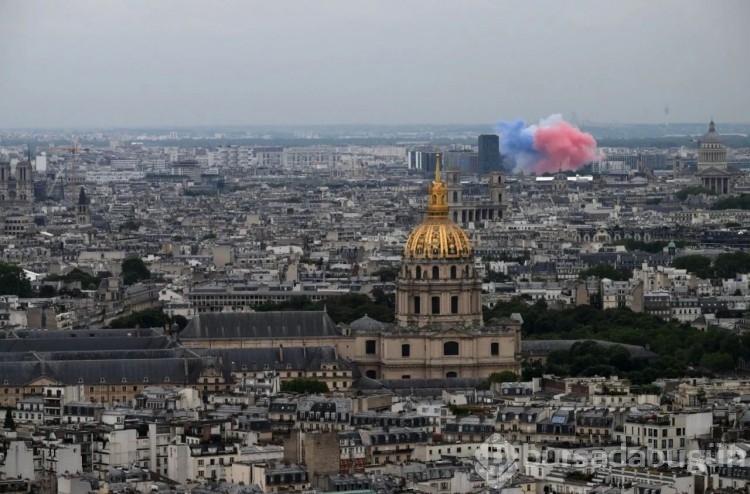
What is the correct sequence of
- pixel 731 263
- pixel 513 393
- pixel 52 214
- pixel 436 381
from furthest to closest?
pixel 52 214
pixel 731 263
pixel 436 381
pixel 513 393

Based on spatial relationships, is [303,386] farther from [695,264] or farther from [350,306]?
[695,264]

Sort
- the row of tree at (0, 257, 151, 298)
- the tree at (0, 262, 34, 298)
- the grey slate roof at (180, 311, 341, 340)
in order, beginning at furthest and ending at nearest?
the row of tree at (0, 257, 151, 298), the tree at (0, 262, 34, 298), the grey slate roof at (180, 311, 341, 340)

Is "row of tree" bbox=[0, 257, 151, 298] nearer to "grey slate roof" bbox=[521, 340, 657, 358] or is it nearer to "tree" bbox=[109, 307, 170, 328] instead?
"tree" bbox=[109, 307, 170, 328]

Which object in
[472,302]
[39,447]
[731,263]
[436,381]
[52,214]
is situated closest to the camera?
[39,447]

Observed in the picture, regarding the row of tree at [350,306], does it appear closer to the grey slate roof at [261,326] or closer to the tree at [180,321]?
the tree at [180,321]

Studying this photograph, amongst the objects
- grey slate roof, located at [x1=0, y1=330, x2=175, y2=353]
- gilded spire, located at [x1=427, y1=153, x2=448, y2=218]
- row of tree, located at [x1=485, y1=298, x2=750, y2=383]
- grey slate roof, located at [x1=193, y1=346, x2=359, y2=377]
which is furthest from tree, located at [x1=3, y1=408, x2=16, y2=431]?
gilded spire, located at [x1=427, y1=153, x2=448, y2=218]

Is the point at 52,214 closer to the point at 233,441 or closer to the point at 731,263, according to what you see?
the point at 731,263

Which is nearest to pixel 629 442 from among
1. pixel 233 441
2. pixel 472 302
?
pixel 233 441
